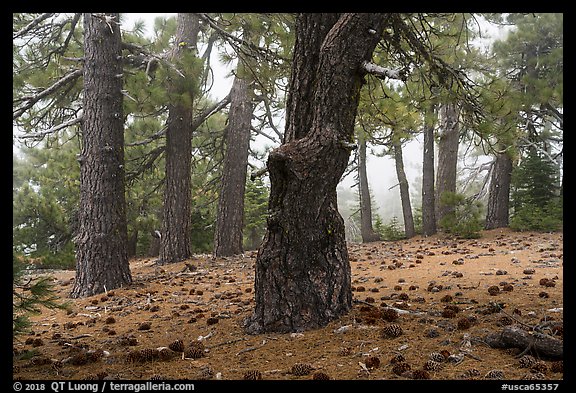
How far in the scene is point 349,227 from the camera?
1883 cm

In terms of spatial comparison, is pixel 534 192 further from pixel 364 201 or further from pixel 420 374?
pixel 420 374

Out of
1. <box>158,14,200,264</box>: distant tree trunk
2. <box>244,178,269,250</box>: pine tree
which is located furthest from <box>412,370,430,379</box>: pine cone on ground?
<box>244,178,269,250</box>: pine tree

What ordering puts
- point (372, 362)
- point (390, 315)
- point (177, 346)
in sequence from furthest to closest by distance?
point (390, 315) < point (177, 346) < point (372, 362)

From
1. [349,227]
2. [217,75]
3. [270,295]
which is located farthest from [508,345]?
[349,227]

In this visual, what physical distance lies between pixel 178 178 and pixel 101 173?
2.42 meters

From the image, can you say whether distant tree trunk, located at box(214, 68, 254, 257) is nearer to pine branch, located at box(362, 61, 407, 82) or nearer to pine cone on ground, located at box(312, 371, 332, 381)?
pine branch, located at box(362, 61, 407, 82)

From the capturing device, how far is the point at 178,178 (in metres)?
8.01

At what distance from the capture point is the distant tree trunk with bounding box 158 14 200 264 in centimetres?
798

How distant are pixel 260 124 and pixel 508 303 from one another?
24.0ft

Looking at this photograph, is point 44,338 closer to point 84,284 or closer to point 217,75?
point 84,284

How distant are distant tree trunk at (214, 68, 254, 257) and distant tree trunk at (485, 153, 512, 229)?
666 cm

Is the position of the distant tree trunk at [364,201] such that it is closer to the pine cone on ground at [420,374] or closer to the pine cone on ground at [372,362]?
the pine cone on ground at [372,362]

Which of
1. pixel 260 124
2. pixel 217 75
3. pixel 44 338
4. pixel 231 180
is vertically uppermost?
pixel 217 75

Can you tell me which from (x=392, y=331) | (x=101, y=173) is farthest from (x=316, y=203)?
(x=101, y=173)
